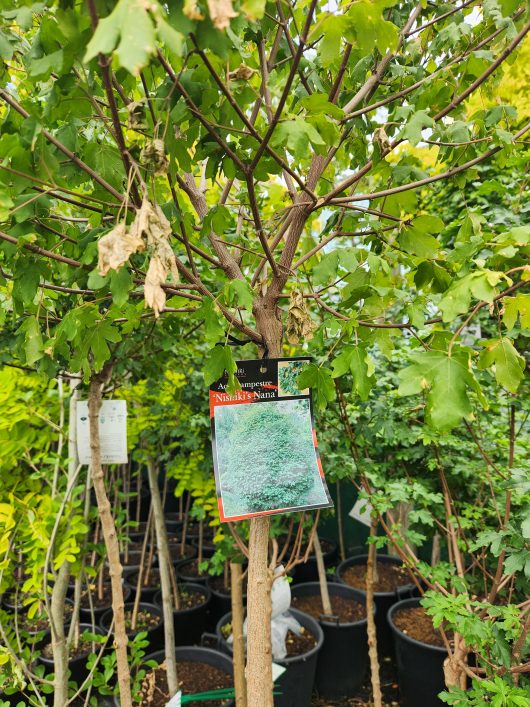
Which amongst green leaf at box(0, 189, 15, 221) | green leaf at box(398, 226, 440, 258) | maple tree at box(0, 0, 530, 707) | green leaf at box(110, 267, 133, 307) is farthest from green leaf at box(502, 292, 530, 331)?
green leaf at box(0, 189, 15, 221)

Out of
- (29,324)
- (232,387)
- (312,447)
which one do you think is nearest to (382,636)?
(312,447)

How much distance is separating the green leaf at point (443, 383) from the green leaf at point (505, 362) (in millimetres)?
126

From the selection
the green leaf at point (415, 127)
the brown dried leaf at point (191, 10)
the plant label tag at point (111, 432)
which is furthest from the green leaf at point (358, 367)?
the plant label tag at point (111, 432)

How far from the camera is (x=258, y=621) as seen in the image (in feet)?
4.52

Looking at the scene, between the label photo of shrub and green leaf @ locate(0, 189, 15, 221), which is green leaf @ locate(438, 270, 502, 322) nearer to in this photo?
the label photo of shrub

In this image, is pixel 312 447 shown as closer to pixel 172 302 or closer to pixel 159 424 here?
pixel 172 302

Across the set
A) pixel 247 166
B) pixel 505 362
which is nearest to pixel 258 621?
pixel 505 362

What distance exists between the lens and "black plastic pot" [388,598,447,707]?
2572 millimetres

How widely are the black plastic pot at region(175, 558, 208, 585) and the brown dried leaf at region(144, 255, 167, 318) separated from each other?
Result: 329 cm

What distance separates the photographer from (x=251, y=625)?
1.38 meters

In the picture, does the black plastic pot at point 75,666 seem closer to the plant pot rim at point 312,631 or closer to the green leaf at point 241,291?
the plant pot rim at point 312,631

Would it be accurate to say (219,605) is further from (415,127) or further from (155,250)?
(415,127)

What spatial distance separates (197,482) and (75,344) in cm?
177

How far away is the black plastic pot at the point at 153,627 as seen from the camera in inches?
117
